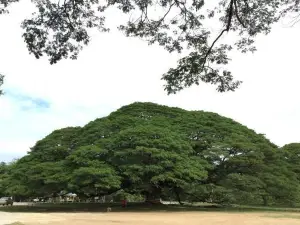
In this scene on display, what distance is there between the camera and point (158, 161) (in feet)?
84.2

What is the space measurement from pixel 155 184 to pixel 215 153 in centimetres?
540

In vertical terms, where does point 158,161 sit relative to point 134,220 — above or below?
above

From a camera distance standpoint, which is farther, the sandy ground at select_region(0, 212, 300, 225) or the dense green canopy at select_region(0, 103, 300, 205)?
the dense green canopy at select_region(0, 103, 300, 205)

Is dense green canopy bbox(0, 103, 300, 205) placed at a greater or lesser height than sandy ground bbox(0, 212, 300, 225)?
greater

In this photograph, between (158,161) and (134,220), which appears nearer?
(134,220)

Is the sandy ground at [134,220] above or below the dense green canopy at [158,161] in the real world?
below

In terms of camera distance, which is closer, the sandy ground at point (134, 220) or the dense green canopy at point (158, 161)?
the sandy ground at point (134, 220)

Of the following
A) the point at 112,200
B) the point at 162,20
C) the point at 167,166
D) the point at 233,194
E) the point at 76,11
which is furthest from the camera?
the point at 112,200

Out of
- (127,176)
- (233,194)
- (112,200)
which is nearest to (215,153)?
(233,194)

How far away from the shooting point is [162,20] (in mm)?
8414

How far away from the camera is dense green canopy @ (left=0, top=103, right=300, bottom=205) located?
25516mm

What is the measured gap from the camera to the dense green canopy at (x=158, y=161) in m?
25.5

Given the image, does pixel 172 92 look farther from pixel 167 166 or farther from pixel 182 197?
pixel 182 197

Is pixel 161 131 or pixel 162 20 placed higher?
pixel 161 131
